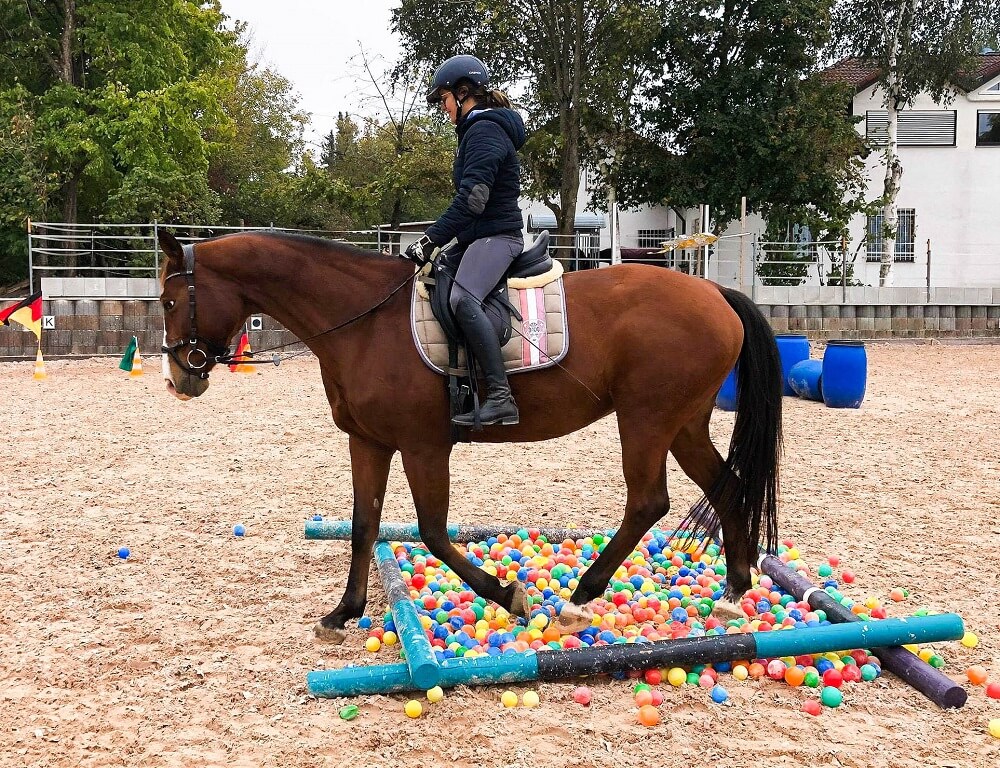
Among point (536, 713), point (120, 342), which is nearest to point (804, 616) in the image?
point (536, 713)

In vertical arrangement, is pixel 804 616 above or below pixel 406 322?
below

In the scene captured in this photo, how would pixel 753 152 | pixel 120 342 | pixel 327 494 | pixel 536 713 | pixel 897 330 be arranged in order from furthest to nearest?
pixel 753 152 < pixel 897 330 < pixel 120 342 < pixel 327 494 < pixel 536 713

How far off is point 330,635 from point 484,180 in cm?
238

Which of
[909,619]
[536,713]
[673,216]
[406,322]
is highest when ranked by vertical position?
[673,216]

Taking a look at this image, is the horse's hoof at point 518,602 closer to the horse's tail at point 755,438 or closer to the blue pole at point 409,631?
the blue pole at point 409,631

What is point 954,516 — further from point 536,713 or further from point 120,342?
point 120,342

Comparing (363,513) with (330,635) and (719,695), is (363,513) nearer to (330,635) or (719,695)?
(330,635)

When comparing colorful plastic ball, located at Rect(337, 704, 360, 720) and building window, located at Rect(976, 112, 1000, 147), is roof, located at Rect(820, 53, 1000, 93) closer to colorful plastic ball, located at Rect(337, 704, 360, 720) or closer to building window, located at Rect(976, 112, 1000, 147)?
building window, located at Rect(976, 112, 1000, 147)

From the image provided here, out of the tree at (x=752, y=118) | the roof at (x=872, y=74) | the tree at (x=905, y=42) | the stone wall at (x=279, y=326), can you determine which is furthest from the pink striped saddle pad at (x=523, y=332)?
the roof at (x=872, y=74)

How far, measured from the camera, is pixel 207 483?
7.40 metres

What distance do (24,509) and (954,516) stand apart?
7222 mm

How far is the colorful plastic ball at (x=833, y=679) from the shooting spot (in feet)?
11.6

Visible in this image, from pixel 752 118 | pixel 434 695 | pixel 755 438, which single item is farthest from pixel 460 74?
pixel 752 118

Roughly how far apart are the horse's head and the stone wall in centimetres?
1379
